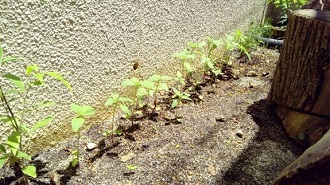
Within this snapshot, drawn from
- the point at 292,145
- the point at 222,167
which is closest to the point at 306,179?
the point at 222,167

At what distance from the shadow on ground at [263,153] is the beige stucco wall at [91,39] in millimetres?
911

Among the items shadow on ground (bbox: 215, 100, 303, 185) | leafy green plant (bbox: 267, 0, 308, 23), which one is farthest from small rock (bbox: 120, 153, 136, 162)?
leafy green plant (bbox: 267, 0, 308, 23)

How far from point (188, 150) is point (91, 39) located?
3.01ft

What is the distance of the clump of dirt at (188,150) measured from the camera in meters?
1.71

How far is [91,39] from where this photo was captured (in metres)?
1.92

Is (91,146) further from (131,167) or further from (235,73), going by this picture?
(235,73)

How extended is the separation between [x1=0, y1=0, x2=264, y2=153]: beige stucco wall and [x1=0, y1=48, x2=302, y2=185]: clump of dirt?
0.22 meters

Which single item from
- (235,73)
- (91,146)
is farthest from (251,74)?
(91,146)

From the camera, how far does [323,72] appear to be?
87.1 inches

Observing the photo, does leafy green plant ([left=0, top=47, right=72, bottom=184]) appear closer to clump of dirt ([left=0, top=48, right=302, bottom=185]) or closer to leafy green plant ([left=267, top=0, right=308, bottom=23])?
clump of dirt ([left=0, top=48, right=302, bottom=185])

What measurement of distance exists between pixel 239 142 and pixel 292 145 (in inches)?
15.6

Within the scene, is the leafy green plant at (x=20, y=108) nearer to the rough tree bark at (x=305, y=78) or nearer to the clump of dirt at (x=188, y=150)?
the clump of dirt at (x=188, y=150)

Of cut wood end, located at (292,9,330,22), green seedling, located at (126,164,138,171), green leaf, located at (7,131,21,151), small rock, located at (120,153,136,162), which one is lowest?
green seedling, located at (126,164,138,171)

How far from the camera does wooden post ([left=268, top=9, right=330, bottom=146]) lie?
2176 mm
